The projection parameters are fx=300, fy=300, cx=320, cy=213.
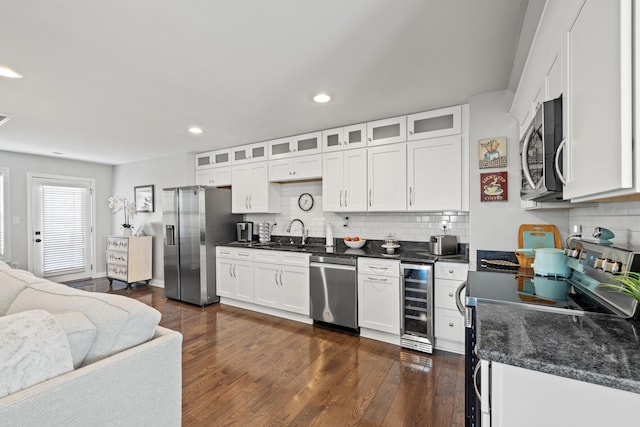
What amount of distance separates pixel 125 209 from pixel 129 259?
119cm

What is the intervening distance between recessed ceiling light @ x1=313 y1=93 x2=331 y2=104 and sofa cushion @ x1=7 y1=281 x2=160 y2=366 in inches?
85.4

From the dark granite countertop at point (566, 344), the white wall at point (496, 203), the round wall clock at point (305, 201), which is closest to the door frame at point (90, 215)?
the round wall clock at point (305, 201)

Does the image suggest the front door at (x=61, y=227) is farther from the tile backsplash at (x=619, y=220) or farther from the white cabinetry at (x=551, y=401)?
the tile backsplash at (x=619, y=220)

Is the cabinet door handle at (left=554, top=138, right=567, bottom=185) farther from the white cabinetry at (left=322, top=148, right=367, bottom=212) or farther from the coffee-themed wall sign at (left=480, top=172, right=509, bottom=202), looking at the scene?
the white cabinetry at (left=322, top=148, right=367, bottom=212)

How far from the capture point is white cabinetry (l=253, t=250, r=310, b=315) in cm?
357

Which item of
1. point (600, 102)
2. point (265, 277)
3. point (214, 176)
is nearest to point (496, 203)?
point (600, 102)

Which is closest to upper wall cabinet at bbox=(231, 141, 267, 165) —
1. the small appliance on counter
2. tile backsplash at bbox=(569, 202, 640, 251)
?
the small appliance on counter

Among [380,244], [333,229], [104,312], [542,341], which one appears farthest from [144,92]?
[542,341]

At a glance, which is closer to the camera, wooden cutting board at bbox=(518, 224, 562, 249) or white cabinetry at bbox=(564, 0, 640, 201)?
white cabinetry at bbox=(564, 0, 640, 201)

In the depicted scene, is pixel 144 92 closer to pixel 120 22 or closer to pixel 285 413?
pixel 120 22

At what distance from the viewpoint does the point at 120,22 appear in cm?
169

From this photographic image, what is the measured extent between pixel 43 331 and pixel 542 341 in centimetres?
158

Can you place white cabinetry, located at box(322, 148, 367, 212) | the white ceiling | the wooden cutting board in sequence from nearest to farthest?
1. the white ceiling
2. the wooden cutting board
3. white cabinetry, located at box(322, 148, 367, 212)

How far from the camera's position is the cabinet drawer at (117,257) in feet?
17.2
